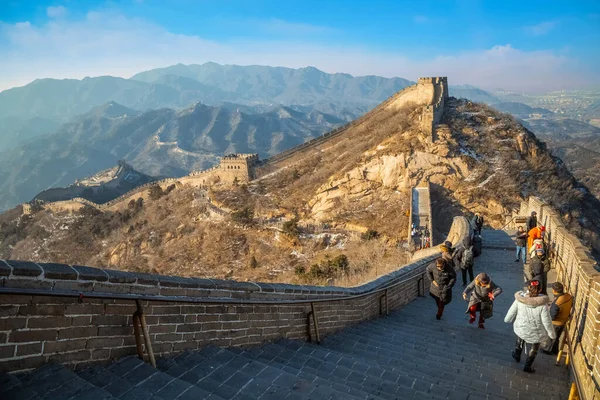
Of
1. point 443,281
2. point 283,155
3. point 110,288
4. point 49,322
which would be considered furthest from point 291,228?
point 49,322

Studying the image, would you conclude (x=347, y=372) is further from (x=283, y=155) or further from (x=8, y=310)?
(x=283, y=155)

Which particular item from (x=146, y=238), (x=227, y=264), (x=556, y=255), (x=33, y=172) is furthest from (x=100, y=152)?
(x=556, y=255)

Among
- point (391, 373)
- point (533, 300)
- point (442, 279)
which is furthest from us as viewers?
point (442, 279)

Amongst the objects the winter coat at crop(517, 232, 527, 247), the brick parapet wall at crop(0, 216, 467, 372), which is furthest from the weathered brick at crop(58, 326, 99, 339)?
the winter coat at crop(517, 232, 527, 247)

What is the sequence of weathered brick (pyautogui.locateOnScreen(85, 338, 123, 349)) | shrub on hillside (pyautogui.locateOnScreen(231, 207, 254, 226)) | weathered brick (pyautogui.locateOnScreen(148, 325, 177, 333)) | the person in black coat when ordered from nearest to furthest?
weathered brick (pyautogui.locateOnScreen(85, 338, 123, 349)) → weathered brick (pyautogui.locateOnScreen(148, 325, 177, 333)) → the person in black coat → shrub on hillside (pyautogui.locateOnScreen(231, 207, 254, 226))

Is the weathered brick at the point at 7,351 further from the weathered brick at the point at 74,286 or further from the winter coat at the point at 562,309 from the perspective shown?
the winter coat at the point at 562,309

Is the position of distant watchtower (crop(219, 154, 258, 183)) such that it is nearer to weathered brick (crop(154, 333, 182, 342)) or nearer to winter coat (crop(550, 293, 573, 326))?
winter coat (crop(550, 293, 573, 326))

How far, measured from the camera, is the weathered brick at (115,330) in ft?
11.3

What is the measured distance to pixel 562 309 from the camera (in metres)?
5.34

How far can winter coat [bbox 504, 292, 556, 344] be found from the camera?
5.09m

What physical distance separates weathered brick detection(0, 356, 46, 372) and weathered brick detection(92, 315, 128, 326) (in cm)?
46

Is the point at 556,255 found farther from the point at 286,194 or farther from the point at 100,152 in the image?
the point at 100,152

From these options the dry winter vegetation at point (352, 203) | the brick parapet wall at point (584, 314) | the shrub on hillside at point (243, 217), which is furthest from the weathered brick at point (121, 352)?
the shrub on hillside at point (243, 217)

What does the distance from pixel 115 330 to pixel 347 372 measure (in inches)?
101
